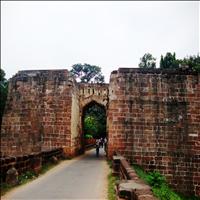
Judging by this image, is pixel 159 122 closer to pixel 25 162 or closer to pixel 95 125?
pixel 25 162

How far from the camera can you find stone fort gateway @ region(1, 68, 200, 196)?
1298 centimetres

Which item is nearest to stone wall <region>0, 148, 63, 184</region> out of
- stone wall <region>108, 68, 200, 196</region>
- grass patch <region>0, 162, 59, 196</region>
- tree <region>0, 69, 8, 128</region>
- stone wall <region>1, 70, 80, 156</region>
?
grass patch <region>0, 162, 59, 196</region>

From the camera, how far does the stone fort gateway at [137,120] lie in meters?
13.0

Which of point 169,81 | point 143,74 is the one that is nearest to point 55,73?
point 143,74

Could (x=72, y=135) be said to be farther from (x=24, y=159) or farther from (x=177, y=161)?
(x=24, y=159)

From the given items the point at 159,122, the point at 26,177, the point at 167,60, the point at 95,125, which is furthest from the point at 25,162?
the point at 95,125

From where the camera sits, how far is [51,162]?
12211mm

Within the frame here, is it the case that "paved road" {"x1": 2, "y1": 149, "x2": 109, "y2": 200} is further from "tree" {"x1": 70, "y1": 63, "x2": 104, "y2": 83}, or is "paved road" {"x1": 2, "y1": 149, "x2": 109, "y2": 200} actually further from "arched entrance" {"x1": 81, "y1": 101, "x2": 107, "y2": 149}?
"tree" {"x1": 70, "y1": 63, "x2": 104, "y2": 83}

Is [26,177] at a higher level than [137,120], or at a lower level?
lower

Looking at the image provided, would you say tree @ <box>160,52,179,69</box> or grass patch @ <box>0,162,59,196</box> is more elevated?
tree @ <box>160,52,179,69</box>

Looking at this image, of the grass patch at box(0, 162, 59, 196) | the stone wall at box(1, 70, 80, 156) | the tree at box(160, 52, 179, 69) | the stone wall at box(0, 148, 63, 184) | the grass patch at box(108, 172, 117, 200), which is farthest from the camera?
the tree at box(160, 52, 179, 69)

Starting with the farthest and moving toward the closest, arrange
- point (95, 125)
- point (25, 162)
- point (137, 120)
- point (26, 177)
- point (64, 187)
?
1. point (95, 125)
2. point (137, 120)
3. point (25, 162)
4. point (26, 177)
5. point (64, 187)

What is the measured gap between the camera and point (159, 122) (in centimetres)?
1327

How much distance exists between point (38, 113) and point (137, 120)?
4.77 m
